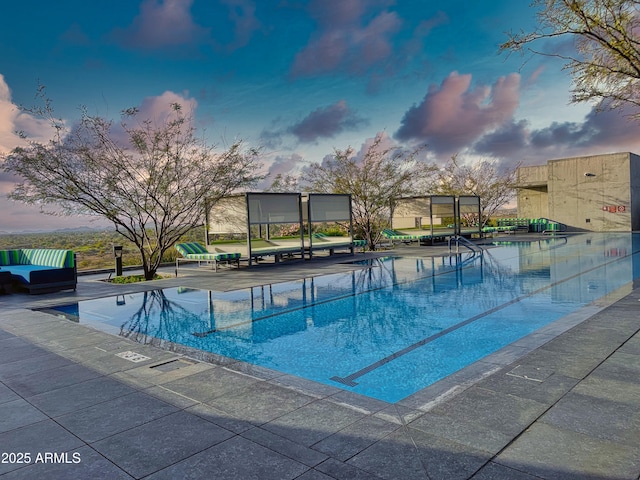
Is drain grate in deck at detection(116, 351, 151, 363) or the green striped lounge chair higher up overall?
the green striped lounge chair

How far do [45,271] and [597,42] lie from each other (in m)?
10.8

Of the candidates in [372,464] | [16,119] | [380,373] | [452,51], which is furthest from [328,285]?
[452,51]

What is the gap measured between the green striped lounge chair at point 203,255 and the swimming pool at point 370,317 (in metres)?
3.10

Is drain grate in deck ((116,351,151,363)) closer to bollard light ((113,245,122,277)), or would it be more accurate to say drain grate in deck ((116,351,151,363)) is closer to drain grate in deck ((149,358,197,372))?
Result: drain grate in deck ((149,358,197,372))

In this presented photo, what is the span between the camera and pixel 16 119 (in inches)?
410

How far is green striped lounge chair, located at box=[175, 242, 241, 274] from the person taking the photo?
1266 cm

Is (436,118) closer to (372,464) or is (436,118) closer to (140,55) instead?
(140,55)

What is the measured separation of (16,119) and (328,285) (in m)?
8.44

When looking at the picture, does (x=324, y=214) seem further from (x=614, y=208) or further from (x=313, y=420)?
(x=614, y=208)

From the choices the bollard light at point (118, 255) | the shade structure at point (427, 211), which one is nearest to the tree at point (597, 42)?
the bollard light at point (118, 255)

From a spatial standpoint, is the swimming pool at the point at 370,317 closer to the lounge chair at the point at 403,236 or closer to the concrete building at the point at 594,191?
the lounge chair at the point at 403,236

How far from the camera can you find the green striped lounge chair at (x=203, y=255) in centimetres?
1266

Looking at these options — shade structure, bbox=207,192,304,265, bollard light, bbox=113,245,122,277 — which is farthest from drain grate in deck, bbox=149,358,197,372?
shade structure, bbox=207,192,304,265

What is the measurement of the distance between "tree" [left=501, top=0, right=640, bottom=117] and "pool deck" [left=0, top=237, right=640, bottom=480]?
11.9 ft
